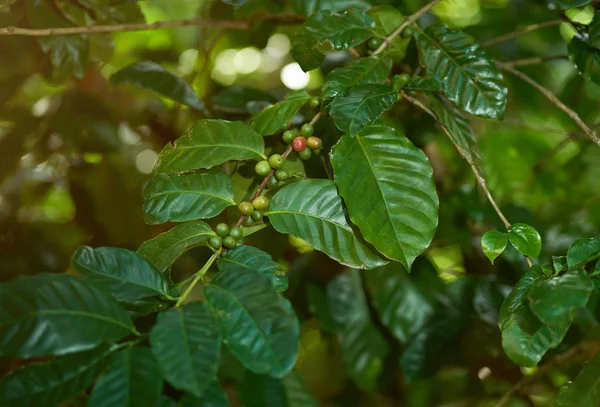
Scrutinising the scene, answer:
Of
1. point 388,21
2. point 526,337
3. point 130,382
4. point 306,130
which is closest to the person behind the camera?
point 130,382

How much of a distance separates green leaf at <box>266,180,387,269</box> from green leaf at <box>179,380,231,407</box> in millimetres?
214

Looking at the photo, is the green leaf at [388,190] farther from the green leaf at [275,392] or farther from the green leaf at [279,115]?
the green leaf at [275,392]

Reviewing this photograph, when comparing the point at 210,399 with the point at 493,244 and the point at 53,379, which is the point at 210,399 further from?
the point at 493,244

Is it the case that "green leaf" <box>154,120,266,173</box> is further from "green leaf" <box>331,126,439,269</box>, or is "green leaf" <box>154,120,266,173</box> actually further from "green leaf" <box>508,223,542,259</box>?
"green leaf" <box>508,223,542,259</box>

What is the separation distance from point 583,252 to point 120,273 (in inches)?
20.5

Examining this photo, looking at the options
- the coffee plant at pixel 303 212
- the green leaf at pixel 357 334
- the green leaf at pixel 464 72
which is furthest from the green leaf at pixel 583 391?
the green leaf at pixel 357 334

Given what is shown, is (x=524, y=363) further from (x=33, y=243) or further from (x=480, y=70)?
(x=33, y=243)

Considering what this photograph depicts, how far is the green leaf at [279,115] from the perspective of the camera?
0.83 meters

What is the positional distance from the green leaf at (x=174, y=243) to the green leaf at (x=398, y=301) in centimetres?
57

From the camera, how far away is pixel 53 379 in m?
0.55

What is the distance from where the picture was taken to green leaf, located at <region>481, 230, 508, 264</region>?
70 centimetres

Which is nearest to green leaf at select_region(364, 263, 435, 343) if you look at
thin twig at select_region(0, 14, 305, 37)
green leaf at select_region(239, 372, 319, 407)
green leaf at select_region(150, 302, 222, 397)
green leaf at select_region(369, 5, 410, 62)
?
green leaf at select_region(239, 372, 319, 407)

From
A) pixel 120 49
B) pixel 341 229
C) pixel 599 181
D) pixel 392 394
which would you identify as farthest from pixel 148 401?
pixel 120 49

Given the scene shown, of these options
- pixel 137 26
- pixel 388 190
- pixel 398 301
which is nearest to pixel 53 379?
pixel 388 190
